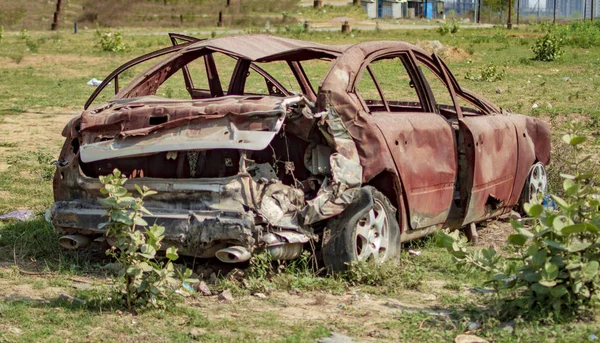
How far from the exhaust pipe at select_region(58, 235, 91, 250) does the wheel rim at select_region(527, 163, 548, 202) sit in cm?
442

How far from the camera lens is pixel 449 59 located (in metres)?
24.0

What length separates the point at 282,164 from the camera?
7219 mm

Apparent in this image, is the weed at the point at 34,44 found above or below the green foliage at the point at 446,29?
above

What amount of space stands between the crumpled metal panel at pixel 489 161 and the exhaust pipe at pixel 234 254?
244 cm

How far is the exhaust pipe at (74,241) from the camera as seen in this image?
6.94 meters

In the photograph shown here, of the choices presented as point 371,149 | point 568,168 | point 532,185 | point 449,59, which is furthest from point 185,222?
point 449,59

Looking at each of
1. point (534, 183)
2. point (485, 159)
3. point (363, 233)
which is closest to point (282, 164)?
point (363, 233)

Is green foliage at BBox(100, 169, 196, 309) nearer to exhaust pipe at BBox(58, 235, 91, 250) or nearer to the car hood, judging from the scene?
the car hood

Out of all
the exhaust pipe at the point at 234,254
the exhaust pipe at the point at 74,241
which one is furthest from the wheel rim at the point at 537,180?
the exhaust pipe at the point at 74,241

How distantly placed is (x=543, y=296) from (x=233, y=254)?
6.59ft

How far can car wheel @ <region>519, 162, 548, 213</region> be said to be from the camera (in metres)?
9.20

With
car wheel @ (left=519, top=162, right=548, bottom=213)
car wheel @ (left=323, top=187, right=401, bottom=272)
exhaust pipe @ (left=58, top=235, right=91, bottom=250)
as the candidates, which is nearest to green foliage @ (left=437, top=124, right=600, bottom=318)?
car wheel @ (left=323, top=187, right=401, bottom=272)

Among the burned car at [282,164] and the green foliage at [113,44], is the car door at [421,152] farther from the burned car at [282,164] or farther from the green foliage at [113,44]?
the green foliage at [113,44]

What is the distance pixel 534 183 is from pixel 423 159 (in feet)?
7.69
